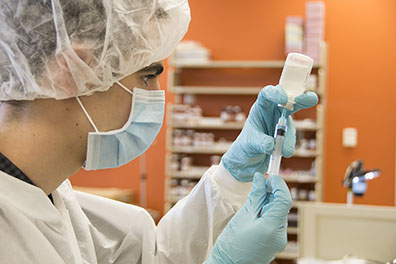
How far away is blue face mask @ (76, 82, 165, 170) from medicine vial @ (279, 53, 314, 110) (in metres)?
0.36

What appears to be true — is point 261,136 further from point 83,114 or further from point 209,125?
point 209,125

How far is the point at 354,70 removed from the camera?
478 cm

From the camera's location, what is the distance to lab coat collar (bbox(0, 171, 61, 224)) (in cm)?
97

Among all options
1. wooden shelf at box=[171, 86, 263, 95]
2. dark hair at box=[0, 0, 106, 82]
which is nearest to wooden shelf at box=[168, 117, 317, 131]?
wooden shelf at box=[171, 86, 263, 95]

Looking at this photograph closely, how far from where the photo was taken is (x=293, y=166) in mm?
4809

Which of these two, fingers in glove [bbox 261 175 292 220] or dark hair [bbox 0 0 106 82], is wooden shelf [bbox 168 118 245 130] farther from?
dark hair [bbox 0 0 106 82]

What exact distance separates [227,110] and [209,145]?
1.42 ft

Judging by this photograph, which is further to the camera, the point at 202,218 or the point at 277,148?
the point at 202,218

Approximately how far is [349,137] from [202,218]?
377cm

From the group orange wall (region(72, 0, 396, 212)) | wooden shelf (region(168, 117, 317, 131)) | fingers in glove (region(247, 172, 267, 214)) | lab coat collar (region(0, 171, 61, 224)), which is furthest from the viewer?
orange wall (region(72, 0, 396, 212))

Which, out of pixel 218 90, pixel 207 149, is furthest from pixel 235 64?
pixel 207 149

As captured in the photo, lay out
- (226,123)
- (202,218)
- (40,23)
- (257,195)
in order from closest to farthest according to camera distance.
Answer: (40,23) < (257,195) < (202,218) < (226,123)

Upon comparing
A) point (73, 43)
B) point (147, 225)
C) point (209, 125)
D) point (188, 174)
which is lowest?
point (188, 174)

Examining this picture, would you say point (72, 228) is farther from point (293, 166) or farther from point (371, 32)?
point (371, 32)
